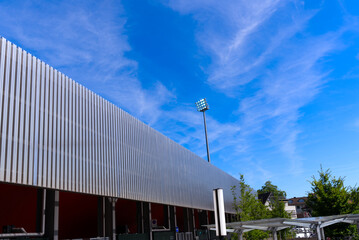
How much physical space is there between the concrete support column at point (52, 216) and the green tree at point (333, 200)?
2660cm

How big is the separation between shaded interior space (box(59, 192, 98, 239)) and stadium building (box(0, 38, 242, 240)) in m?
0.07

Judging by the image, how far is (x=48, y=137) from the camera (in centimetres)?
1327

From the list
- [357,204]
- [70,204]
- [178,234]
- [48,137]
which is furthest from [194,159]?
[48,137]

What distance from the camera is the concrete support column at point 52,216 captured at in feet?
45.3

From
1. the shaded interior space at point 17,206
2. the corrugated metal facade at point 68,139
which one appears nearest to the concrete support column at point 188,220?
the corrugated metal facade at point 68,139

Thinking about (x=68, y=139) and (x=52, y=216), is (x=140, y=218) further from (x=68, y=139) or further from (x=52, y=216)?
(x=68, y=139)

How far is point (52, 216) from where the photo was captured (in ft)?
46.2

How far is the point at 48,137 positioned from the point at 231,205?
37.9 m

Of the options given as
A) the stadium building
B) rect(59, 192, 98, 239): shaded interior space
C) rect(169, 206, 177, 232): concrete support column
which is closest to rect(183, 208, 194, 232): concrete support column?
the stadium building

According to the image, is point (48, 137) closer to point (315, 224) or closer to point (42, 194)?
point (42, 194)

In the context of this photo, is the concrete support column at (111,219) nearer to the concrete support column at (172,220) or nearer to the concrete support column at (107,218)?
Answer: the concrete support column at (107,218)

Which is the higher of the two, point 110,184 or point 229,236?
point 110,184

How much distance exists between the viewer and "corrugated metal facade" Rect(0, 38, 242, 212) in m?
11.8

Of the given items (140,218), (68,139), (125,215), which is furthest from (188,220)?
(68,139)
